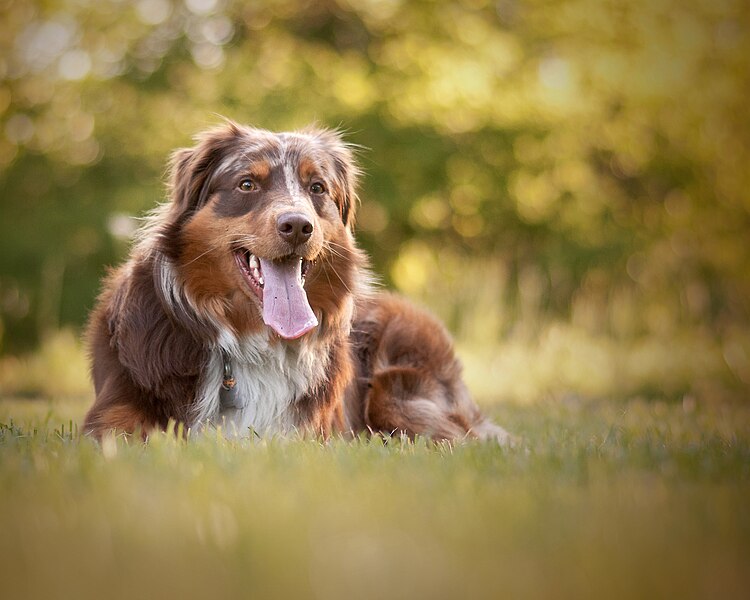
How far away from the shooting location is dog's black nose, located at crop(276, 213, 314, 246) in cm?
448

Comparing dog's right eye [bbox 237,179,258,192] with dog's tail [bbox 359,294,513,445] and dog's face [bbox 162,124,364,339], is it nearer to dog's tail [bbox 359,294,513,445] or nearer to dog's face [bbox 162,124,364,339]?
dog's face [bbox 162,124,364,339]

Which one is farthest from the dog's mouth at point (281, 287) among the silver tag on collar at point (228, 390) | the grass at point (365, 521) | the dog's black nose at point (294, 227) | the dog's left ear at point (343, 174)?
the grass at point (365, 521)

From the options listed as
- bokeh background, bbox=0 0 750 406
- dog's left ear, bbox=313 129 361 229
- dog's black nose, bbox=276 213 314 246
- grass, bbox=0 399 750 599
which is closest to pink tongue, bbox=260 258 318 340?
dog's black nose, bbox=276 213 314 246

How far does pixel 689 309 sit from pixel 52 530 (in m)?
11.2

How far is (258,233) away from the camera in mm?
4598

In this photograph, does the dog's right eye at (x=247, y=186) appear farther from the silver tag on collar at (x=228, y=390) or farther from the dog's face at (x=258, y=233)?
the silver tag on collar at (x=228, y=390)

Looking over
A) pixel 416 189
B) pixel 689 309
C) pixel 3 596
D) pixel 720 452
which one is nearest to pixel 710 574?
pixel 3 596

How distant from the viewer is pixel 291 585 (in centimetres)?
211

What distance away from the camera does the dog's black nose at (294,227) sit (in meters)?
4.48

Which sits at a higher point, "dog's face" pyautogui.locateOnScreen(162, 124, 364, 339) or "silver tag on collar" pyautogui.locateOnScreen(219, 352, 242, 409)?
"dog's face" pyautogui.locateOnScreen(162, 124, 364, 339)

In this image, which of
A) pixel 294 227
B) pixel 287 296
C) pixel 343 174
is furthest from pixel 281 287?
pixel 343 174

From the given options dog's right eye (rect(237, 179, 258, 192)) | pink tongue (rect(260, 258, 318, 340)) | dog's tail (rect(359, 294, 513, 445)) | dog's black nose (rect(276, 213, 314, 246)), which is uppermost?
dog's right eye (rect(237, 179, 258, 192))

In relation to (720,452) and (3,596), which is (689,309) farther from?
(3,596)

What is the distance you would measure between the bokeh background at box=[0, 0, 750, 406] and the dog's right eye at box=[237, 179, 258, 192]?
583 centimetres
